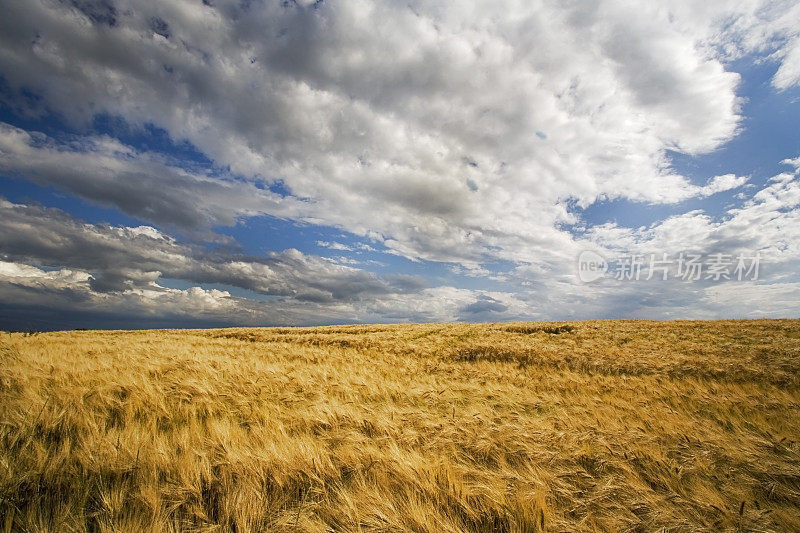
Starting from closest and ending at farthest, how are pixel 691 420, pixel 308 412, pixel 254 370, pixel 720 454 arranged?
pixel 720 454
pixel 308 412
pixel 691 420
pixel 254 370

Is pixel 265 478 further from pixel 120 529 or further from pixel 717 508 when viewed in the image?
pixel 717 508

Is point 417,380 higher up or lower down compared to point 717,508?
lower down

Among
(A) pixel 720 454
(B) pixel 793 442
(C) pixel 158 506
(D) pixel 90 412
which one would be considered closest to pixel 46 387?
(D) pixel 90 412

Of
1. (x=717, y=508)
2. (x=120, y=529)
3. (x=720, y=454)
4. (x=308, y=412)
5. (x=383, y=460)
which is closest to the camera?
(x=120, y=529)

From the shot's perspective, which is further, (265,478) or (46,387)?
(46,387)

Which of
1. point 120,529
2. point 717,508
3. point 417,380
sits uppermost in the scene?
point 717,508

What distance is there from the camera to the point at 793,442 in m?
4.21

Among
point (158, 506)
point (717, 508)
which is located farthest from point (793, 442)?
point (158, 506)

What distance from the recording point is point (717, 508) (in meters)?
2.64

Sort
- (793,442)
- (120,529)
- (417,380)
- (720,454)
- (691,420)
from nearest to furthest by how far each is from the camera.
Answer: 1. (120,529)
2. (720,454)
3. (793,442)
4. (691,420)
5. (417,380)

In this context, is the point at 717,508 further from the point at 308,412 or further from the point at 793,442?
the point at 308,412

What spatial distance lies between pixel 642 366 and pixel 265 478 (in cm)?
1347

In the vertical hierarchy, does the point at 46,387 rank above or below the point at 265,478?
below

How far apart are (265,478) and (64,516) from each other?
125 centimetres
